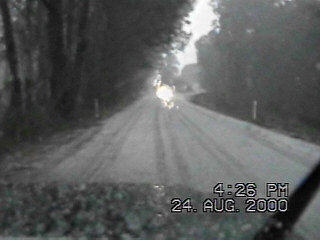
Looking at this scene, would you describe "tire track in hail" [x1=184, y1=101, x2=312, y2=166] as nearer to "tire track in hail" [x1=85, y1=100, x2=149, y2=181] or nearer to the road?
the road

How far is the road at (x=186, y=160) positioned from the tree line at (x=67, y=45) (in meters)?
2.96

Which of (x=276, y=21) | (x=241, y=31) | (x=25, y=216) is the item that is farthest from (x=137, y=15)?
(x=241, y=31)

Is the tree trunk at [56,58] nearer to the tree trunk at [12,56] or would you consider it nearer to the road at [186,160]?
the tree trunk at [12,56]

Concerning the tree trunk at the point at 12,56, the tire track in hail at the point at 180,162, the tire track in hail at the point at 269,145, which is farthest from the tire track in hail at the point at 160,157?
the tree trunk at the point at 12,56

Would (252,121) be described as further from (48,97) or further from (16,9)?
(16,9)

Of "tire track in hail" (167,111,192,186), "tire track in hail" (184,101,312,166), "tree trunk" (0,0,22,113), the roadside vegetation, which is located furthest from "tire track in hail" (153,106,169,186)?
the roadside vegetation

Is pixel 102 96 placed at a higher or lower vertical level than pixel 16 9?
lower

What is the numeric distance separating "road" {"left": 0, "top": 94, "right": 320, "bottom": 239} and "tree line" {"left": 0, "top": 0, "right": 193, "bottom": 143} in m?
2.96

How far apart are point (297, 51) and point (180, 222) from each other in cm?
4791

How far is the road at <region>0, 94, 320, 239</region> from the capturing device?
11.7m

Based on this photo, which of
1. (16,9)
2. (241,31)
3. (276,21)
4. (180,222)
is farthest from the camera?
(241,31)

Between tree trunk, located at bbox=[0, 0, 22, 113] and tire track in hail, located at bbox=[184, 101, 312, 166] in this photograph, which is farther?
tree trunk, located at bbox=[0, 0, 22, 113]

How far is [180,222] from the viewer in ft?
25.4

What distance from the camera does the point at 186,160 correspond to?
48.8 ft
